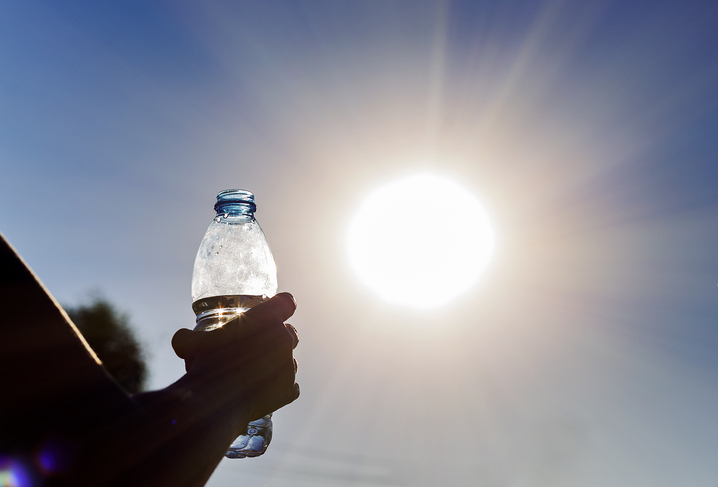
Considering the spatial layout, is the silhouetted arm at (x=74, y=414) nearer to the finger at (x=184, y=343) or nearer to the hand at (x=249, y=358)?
the hand at (x=249, y=358)

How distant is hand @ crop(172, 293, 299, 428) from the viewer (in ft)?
4.04

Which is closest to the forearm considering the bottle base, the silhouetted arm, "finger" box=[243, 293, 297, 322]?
the silhouetted arm

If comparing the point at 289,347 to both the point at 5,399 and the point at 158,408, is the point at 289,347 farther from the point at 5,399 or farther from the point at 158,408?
the point at 5,399

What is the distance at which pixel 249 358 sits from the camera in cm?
142

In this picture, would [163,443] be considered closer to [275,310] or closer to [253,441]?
[275,310]

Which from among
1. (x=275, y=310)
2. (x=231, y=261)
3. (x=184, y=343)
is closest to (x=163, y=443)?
(x=184, y=343)

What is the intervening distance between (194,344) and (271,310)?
0.33 m

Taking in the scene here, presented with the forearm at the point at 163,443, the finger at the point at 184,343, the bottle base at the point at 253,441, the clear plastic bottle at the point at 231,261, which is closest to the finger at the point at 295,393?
the finger at the point at 184,343

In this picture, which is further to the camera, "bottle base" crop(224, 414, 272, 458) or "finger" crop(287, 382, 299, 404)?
"bottle base" crop(224, 414, 272, 458)

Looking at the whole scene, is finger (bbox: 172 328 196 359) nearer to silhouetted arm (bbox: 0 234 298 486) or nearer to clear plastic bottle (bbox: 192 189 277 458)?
silhouetted arm (bbox: 0 234 298 486)

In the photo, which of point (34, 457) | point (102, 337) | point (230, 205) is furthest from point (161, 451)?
point (102, 337)

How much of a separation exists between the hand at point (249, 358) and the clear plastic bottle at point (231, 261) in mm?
1384

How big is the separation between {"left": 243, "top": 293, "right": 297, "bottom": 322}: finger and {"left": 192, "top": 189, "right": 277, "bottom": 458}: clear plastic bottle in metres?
1.32

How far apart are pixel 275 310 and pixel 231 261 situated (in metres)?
1.72
